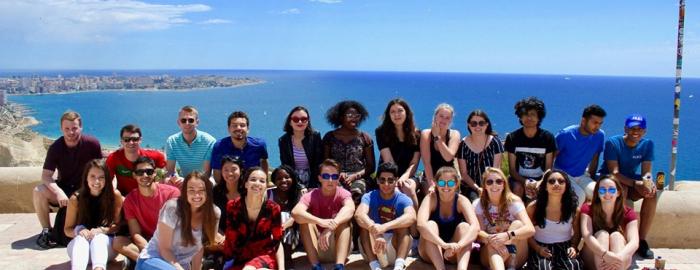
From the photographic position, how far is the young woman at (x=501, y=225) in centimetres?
525

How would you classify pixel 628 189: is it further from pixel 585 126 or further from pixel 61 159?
pixel 61 159

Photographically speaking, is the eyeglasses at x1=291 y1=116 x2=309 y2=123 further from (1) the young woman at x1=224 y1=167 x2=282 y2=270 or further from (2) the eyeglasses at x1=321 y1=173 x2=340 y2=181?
(1) the young woman at x1=224 y1=167 x2=282 y2=270

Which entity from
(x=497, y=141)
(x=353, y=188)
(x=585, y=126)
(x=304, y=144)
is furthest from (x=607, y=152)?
(x=304, y=144)

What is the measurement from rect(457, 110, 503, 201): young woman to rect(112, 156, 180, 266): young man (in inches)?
139

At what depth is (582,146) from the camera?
675 centimetres

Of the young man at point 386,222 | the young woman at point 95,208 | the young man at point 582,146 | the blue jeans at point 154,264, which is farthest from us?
the young man at point 582,146

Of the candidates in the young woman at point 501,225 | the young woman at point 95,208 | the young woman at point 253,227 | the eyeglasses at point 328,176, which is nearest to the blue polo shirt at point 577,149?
the young woman at point 501,225

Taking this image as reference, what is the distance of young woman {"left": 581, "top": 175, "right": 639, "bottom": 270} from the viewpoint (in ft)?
17.4

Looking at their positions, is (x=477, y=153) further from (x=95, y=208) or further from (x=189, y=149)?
(x=95, y=208)

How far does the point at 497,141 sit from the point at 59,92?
636ft

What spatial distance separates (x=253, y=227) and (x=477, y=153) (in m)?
3.05

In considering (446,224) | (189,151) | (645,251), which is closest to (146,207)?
(189,151)

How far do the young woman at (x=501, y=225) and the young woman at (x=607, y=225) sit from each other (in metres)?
0.66

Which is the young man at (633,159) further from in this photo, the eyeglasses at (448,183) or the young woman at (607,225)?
the eyeglasses at (448,183)
